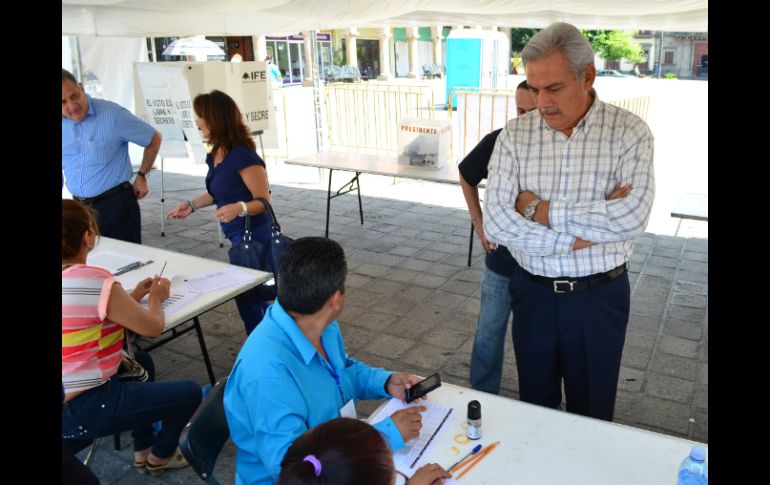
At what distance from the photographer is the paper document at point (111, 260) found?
3219mm

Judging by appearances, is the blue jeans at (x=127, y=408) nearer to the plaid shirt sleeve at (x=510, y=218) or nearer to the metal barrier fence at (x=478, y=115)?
Result: the plaid shirt sleeve at (x=510, y=218)

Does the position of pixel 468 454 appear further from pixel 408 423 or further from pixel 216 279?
pixel 216 279

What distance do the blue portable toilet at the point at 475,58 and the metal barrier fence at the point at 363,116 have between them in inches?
296

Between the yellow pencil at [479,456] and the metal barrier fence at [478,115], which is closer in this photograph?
the yellow pencil at [479,456]

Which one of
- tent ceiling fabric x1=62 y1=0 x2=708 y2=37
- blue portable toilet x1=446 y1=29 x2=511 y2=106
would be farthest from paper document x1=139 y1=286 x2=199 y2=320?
blue portable toilet x1=446 y1=29 x2=511 y2=106

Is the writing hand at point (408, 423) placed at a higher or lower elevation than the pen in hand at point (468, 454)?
higher

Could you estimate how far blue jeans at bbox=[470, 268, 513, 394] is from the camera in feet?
9.06

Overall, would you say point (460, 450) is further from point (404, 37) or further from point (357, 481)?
point (404, 37)

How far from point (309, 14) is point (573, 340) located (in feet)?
19.3

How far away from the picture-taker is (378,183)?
880 centimetres

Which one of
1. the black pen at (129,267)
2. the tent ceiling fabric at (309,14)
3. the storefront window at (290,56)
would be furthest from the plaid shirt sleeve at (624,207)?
the storefront window at (290,56)
